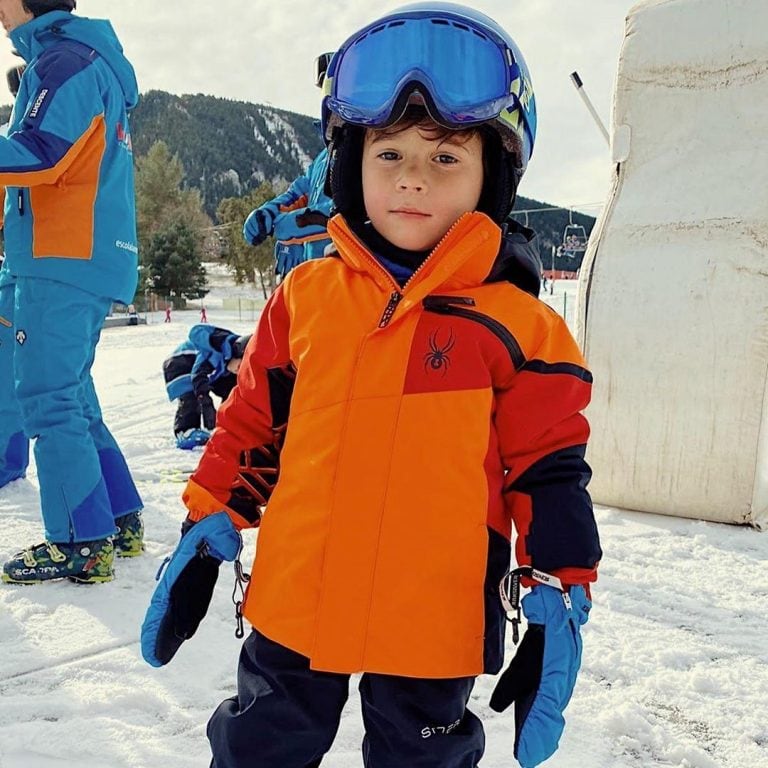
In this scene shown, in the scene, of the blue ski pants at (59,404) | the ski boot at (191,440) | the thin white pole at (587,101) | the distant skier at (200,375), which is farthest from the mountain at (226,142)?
the blue ski pants at (59,404)

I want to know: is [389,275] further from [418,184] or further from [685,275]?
[685,275]

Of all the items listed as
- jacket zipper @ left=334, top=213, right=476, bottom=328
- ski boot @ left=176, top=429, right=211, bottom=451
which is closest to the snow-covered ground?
jacket zipper @ left=334, top=213, right=476, bottom=328

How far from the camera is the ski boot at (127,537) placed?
2822 mm

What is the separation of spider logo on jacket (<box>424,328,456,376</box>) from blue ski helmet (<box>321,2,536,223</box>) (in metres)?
0.40

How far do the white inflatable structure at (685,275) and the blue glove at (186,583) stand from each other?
2700 millimetres

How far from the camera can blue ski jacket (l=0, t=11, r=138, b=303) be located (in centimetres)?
232

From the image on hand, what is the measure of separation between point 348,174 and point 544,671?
1034mm

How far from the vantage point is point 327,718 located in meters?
1.27

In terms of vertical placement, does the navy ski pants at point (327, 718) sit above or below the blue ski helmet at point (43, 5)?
below

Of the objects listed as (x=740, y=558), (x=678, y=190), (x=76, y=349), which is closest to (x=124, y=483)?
(x=76, y=349)

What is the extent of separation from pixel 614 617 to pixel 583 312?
5.84ft

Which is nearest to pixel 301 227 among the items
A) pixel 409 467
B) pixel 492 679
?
pixel 492 679

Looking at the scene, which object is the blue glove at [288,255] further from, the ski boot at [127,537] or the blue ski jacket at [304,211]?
the ski boot at [127,537]

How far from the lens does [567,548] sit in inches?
46.3
